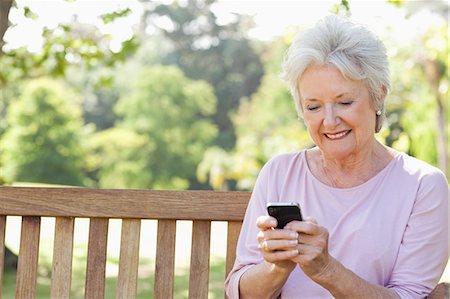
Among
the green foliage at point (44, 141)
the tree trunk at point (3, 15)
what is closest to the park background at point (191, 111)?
the green foliage at point (44, 141)

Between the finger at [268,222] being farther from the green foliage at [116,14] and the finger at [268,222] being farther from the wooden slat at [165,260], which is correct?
the green foliage at [116,14]

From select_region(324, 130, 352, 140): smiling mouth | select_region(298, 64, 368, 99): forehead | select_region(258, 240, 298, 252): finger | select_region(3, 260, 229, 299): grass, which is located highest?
select_region(298, 64, 368, 99): forehead

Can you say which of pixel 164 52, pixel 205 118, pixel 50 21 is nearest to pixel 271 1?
pixel 50 21

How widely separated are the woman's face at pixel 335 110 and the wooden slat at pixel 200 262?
548 millimetres

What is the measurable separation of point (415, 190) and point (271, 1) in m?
15.9

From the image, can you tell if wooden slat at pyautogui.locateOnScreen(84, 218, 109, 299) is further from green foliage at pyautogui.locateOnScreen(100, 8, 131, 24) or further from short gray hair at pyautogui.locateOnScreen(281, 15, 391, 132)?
green foliage at pyautogui.locateOnScreen(100, 8, 131, 24)

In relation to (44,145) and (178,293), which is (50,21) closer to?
(178,293)

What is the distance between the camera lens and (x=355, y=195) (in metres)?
2.23

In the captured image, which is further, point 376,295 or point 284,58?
point 284,58

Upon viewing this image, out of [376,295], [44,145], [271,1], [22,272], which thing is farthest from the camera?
[44,145]

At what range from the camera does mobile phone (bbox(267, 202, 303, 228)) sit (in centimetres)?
185

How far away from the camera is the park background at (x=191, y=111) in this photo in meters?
18.4

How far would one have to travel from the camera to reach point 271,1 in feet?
58.0

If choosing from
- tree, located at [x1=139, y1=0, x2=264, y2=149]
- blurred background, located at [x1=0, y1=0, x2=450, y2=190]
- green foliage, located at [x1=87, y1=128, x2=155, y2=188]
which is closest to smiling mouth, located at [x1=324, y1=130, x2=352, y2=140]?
blurred background, located at [x1=0, y1=0, x2=450, y2=190]
